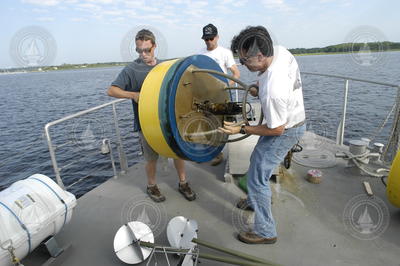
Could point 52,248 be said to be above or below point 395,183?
below

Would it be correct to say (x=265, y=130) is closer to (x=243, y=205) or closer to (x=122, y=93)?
(x=243, y=205)

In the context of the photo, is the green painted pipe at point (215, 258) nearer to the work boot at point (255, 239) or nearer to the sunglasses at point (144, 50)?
the work boot at point (255, 239)

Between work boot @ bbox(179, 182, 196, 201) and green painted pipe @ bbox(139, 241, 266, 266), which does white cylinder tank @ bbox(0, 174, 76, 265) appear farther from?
work boot @ bbox(179, 182, 196, 201)

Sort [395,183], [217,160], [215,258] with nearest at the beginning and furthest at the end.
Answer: [215,258] < [395,183] < [217,160]

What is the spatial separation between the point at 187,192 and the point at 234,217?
0.70 metres

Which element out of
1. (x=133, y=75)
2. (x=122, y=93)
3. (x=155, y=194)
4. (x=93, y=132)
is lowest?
(x=93, y=132)

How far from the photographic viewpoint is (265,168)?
2262 mm

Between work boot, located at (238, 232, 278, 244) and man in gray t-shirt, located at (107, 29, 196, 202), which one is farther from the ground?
man in gray t-shirt, located at (107, 29, 196, 202)

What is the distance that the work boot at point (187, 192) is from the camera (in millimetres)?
3256

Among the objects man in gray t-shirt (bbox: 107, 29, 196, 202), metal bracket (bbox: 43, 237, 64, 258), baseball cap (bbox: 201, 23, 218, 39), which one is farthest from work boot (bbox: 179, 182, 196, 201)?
baseball cap (bbox: 201, 23, 218, 39)

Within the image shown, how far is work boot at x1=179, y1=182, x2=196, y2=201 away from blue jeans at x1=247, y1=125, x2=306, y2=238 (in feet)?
3.34

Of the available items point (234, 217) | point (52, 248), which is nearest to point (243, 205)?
point (234, 217)

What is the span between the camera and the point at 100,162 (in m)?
10.2

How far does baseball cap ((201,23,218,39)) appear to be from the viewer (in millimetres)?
3911
